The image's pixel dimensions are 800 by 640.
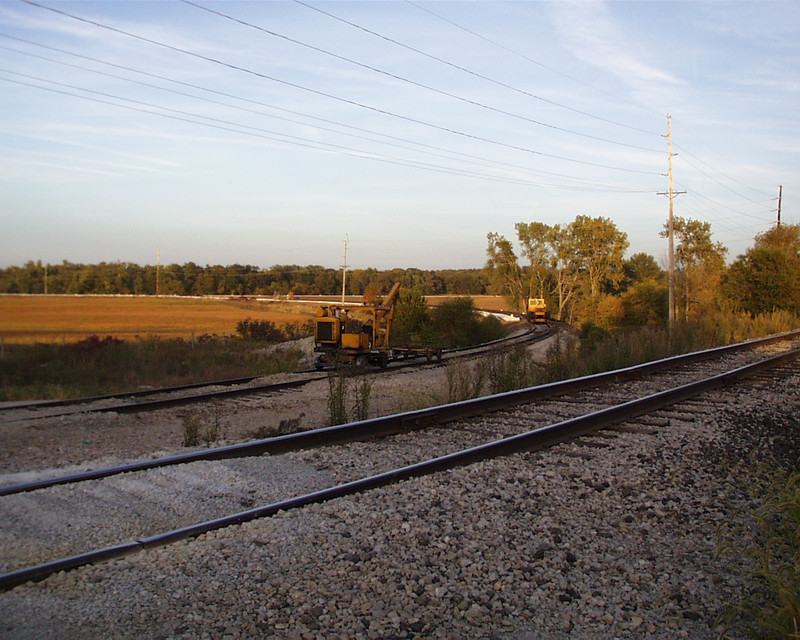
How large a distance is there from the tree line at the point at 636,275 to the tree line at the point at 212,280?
882 cm

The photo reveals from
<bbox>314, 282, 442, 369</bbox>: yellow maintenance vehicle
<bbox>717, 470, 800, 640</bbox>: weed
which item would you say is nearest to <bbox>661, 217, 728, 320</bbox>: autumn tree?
<bbox>314, 282, 442, 369</bbox>: yellow maintenance vehicle

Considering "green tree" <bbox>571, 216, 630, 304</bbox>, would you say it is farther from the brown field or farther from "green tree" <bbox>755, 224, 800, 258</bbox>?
the brown field

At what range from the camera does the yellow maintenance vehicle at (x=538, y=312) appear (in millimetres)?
68062

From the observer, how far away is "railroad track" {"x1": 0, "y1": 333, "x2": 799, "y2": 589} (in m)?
5.19

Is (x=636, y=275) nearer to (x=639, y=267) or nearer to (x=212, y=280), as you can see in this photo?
(x=639, y=267)

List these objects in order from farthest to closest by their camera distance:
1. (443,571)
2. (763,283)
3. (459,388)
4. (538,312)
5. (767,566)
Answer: (538,312) → (763,283) → (459,388) → (443,571) → (767,566)

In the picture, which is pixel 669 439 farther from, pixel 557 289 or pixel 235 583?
pixel 557 289

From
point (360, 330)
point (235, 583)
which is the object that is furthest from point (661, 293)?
point (235, 583)

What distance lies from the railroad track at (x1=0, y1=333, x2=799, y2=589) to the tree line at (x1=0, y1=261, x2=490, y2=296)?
6741cm

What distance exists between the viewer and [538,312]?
68.4m

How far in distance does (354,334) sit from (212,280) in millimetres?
101227

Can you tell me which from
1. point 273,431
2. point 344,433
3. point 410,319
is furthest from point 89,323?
point 344,433

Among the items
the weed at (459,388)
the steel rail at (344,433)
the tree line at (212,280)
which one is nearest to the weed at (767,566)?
the steel rail at (344,433)

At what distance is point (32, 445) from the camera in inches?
402
